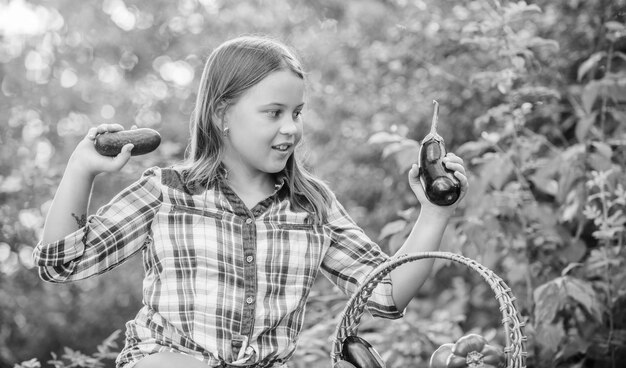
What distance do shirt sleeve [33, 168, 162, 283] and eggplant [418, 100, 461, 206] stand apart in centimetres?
69

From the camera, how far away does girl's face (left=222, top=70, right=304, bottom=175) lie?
2.00m

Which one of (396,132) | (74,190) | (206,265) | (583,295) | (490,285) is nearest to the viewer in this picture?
(490,285)

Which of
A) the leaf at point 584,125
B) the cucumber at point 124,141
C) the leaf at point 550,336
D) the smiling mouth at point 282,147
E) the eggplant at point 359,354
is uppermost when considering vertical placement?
the leaf at point 584,125

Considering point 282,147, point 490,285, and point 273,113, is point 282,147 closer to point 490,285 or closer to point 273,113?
point 273,113

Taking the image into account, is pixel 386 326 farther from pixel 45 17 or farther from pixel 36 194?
pixel 45 17

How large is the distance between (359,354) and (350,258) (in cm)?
40

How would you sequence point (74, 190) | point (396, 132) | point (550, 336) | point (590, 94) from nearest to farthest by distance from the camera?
point (74, 190)
point (550, 336)
point (590, 94)
point (396, 132)

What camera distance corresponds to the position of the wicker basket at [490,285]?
157 centimetres

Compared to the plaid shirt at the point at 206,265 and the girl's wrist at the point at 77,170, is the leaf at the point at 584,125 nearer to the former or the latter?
the plaid shirt at the point at 206,265

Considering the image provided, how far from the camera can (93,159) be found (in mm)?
1837

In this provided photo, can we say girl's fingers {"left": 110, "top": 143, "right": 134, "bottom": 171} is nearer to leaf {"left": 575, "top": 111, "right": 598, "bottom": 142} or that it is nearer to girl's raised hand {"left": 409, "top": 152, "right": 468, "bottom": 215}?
girl's raised hand {"left": 409, "top": 152, "right": 468, "bottom": 215}

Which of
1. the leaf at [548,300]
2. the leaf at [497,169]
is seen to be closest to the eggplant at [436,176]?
the leaf at [548,300]

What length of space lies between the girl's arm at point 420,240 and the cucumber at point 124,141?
26.0 inches

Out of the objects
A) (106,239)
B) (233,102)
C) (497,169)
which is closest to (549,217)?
(497,169)
